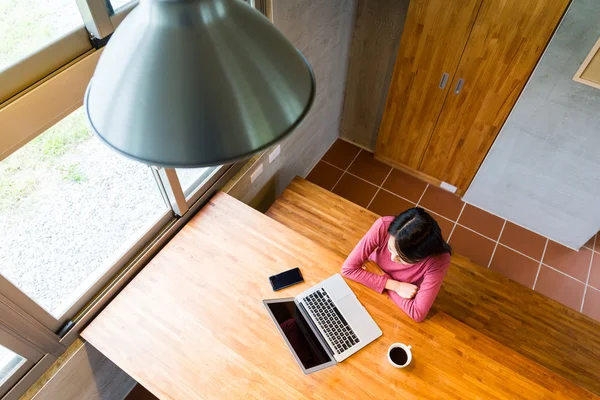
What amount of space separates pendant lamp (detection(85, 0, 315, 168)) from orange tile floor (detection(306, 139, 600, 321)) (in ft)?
9.44

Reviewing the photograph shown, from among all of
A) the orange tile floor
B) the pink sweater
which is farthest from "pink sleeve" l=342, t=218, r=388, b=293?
the orange tile floor

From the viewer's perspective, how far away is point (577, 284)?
2.91 metres

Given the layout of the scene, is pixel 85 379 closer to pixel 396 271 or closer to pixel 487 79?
pixel 396 271

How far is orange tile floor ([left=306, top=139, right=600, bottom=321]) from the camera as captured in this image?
2.92 meters

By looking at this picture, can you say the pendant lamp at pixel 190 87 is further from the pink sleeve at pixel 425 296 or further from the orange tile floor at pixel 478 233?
the orange tile floor at pixel 478 233

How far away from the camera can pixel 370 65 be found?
3166mm

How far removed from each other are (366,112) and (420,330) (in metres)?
2.23

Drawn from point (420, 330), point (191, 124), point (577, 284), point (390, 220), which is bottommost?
point (577, 284)

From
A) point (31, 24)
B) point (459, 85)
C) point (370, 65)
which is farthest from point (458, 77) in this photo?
point (31, 24)

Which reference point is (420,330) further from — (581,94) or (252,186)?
(581,94)

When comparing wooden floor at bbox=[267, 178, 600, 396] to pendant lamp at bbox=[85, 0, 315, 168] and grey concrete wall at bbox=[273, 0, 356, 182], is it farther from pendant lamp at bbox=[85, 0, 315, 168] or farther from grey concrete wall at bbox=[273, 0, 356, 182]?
pendant lamp at bbox=[85, 0, 315, 168]

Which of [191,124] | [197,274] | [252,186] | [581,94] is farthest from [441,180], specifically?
[191,124]

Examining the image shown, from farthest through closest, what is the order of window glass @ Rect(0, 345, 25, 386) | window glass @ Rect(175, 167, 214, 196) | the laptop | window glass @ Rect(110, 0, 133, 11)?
window glass @ Rect(175, 167, 214, 196) < the laptop < window glass @ Rect(0, 345, 25, 386) < window glass @ Rect(110, 0, 133, 11)

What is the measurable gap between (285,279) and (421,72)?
6.22 feet
